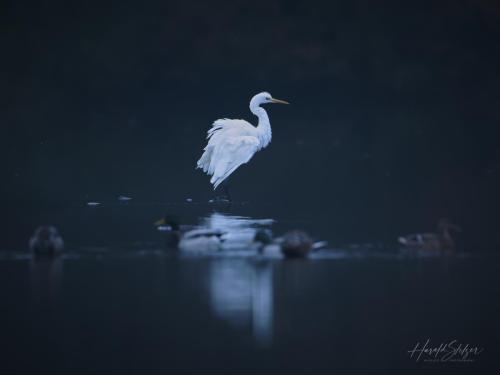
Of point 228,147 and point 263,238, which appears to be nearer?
point 263,238

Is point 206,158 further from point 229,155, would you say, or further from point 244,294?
point 244,294

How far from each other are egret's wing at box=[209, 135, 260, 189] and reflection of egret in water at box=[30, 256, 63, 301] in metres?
3.94

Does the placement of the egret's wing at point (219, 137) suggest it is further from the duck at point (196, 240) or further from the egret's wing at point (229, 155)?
the duck at point (196, 240)

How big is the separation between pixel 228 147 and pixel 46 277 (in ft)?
15.7

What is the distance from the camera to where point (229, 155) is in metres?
10.2

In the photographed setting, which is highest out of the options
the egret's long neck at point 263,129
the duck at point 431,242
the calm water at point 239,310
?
the egret's long neck at point 263,129

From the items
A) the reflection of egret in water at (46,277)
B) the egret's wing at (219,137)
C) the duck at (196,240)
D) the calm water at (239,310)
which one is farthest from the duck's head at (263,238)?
the egret's wing at (219,137)

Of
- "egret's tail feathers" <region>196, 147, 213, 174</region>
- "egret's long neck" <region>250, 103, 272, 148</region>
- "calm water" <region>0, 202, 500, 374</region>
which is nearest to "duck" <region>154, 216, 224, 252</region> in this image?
"calm water" <region>0, 202, 500, 374</region>

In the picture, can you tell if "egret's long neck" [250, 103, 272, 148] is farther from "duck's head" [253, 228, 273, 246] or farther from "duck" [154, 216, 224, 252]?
"duck's head" [253, 228, 273, 246]

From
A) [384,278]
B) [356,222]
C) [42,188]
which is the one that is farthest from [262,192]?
[384,278]

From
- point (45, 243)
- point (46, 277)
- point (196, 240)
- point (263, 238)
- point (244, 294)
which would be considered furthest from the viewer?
point (196, 240)

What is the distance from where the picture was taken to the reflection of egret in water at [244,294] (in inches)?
188

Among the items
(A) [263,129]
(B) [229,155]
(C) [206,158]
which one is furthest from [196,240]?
(A) [263,129]

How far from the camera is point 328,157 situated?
14.0 m
